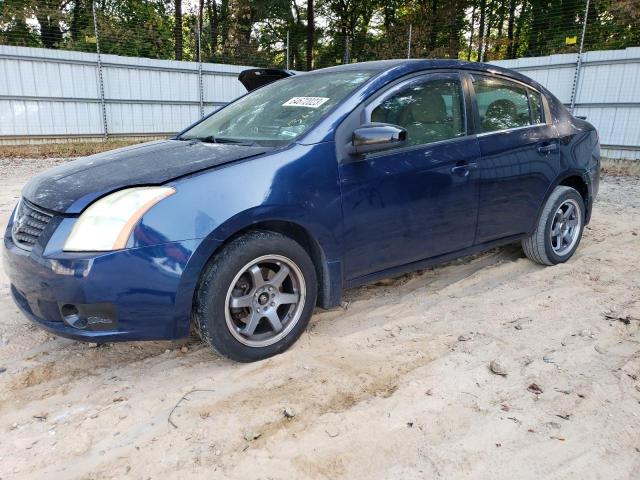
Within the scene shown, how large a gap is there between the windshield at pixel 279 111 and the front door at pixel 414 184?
29 cm

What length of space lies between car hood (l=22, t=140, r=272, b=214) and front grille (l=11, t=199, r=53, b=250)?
0.05 metres

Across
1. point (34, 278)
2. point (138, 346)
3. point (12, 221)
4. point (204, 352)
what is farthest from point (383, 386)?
point (12, 221)

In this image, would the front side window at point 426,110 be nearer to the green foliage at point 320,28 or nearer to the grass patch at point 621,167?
the grass patch at point 621,167

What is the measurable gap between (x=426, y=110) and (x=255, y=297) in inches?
66.4

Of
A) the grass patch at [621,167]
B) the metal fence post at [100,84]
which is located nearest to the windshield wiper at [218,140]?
the grass patch at [621,167]

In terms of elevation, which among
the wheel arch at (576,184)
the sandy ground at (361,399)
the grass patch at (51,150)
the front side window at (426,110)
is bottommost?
the grass patch at (51,150)

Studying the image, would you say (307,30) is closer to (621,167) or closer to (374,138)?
(621,167)

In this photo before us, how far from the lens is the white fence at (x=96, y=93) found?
11.7 m

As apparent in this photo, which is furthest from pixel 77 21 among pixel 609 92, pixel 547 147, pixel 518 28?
pixel 518 28

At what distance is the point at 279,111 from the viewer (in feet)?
10.4

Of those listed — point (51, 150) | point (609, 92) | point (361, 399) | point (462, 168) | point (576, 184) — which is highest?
point (609, 92)

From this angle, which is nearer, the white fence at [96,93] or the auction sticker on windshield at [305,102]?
the auction sticker on windshield at [305,102]

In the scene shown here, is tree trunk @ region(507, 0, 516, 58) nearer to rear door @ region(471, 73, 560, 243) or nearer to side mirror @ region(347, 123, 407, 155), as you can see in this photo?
rear door @ region(471, 73, 560, 243)

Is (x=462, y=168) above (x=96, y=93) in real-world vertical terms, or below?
below
